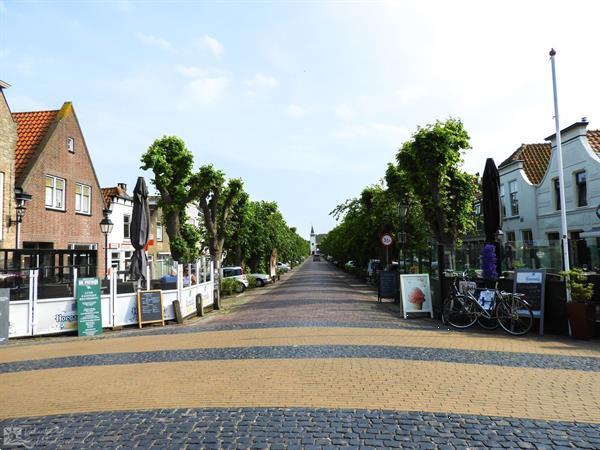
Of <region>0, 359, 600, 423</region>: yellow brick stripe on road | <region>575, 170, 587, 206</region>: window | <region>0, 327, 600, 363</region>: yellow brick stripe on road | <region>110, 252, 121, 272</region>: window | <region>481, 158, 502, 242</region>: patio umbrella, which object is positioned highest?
<region>575, 170, 587, 206</region>: window

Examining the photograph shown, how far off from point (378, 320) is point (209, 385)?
7.42 metres

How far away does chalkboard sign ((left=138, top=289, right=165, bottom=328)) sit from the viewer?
13102 mm

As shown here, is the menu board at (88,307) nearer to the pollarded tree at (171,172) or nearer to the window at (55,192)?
the pollarded tree at (171,172)

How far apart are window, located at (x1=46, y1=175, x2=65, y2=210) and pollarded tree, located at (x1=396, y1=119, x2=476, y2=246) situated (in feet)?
51.9

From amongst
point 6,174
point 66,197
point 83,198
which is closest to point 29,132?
point 66,197

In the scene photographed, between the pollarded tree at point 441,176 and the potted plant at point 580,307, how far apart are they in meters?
7.55

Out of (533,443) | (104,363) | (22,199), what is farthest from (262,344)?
(22,199)

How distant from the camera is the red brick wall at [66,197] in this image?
19.5 m

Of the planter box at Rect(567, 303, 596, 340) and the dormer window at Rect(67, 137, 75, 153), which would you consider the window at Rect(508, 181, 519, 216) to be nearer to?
the planter box at Rect(567, 303, 596, 340)

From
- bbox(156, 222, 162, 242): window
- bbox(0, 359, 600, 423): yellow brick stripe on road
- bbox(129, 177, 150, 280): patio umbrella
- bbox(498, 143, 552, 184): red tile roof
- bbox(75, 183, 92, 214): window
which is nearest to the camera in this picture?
bbox(0, 359, 600, 423): yellow brick stripe on road

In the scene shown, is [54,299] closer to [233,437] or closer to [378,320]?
[378,320]

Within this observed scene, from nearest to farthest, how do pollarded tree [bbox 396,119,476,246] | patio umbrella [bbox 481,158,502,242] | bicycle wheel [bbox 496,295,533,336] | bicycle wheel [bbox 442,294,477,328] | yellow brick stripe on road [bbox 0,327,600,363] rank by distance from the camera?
1. yellow brick stripe on road [bbox 0,327,600,363]
2. bicycle wheel [bbox 496,295,533,336]
3. bicycle wheel [bbox 442,294,477,328]
4. patio umbrella [bbox 481,158,502,242]
5. pollarded tree [bbox 396,119,476,246]

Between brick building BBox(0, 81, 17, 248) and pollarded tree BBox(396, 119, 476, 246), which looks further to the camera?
brick building BBox(0, 81, 17, 248)

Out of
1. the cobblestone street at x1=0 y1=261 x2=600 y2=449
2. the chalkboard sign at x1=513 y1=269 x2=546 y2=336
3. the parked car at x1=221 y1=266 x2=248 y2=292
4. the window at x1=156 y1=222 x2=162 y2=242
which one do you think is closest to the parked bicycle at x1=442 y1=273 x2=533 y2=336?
the chalkboard sign at x1=513 y1=269 x2=546 y2=336
